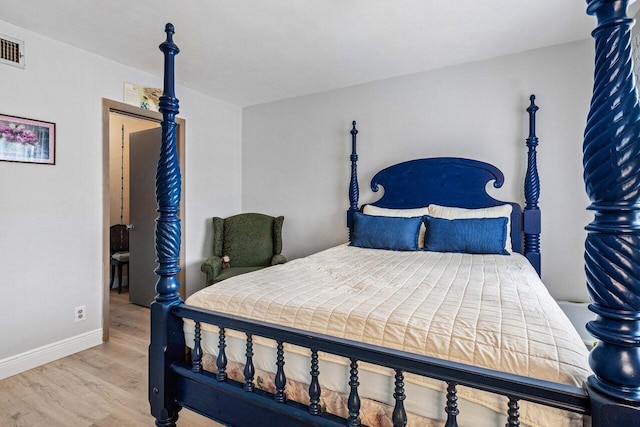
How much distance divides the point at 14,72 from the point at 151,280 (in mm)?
2202

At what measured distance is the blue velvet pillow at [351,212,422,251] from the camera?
272 cm

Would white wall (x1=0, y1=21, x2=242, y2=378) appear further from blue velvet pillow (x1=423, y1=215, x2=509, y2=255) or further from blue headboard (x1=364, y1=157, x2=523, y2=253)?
blue velvet pillow (x1=423, y1=215, x2=509, y2=255)

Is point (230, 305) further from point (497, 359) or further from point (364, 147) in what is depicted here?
point (364, 147)

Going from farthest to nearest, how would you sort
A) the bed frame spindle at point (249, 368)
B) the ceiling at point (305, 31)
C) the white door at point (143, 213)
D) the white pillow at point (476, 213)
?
the white door at point (143, 213), the white pillow at point (476, 213), the ceiling at point (305, 31), the bed frame spindle at point (249, 368)

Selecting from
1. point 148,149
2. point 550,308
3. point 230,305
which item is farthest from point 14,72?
point 550,308

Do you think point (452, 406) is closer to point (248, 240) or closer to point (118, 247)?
point (248, 240)

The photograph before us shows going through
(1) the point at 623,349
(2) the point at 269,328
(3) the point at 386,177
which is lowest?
(2) the point at 269,328

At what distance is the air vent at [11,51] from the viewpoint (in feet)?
7.29

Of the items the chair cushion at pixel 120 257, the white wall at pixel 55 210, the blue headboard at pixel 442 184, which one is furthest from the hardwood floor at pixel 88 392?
the blue headboard at pixel 442 184

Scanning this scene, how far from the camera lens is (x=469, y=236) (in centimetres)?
251

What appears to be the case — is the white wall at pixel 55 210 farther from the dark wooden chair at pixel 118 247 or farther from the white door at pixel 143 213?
the dark wooden chair at pixel 118 247

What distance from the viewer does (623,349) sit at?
71cm

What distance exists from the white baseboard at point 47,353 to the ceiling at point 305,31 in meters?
2.34

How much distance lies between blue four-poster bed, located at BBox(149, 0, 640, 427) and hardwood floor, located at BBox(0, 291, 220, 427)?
1.94 ft
